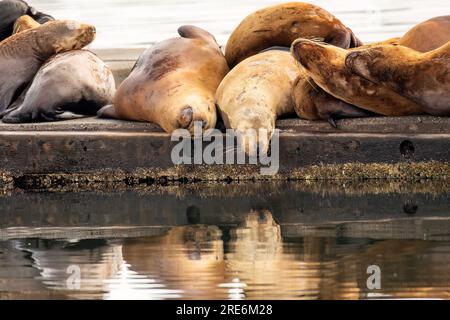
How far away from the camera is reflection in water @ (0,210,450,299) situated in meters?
8.02

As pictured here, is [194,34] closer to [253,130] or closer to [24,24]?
[253,130]

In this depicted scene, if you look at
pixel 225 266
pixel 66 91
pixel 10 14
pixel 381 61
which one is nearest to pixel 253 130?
pixel 381 61

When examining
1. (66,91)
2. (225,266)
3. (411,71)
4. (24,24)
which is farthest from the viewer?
(24,24)

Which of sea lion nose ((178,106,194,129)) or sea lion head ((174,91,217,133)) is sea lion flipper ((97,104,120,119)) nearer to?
sea lion head ((174,91,217,133))

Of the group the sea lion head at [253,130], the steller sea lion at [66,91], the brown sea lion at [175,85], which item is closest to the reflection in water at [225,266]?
the sea lion head at [253,130]

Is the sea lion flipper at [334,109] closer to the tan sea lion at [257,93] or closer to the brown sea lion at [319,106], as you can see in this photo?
the brown sea lion at [319,106]

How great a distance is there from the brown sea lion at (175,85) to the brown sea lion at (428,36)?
1660 millimetres

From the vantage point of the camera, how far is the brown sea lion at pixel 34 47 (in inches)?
576

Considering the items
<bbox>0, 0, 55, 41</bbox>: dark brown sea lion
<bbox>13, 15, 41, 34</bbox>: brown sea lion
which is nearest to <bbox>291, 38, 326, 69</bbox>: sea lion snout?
<bbox>13, 15, 41, 34</bbox>: brown sea lion

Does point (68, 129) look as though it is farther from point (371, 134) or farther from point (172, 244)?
point (172, 244)

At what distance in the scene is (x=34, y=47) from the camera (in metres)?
Result: 14.8

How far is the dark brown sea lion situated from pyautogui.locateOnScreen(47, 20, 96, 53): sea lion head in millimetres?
1486

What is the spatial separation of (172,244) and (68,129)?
3.56 meters

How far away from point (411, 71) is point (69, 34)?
3887 millimetres
